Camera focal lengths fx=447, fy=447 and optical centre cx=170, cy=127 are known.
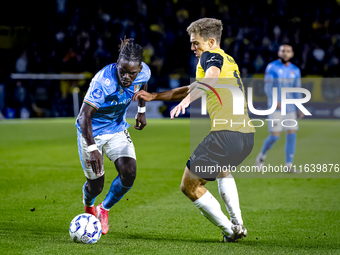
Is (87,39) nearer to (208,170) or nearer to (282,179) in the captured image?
(282,179)

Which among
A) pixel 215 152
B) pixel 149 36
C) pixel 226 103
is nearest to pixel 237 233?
pixel 215 152

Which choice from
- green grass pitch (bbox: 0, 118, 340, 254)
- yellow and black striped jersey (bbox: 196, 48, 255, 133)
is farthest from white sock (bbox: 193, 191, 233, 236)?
yellow and black striped jersey (bbox: 196, 48, 255, 133)

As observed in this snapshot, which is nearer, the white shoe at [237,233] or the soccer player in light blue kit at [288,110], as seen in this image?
the white shoe at [237,233]

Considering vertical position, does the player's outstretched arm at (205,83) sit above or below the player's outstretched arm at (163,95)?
above

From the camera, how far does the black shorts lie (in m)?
3.86

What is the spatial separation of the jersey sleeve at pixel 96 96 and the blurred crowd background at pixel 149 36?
1538cm

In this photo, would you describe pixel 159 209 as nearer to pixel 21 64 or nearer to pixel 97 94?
pixel 97 94

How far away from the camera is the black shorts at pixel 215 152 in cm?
386

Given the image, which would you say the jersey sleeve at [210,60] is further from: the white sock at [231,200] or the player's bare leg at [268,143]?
the player's bare leg at [268,143]

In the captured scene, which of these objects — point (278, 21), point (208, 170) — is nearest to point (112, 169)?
point (208, 170)

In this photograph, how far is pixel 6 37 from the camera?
22312mm

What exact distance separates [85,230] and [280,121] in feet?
15.9

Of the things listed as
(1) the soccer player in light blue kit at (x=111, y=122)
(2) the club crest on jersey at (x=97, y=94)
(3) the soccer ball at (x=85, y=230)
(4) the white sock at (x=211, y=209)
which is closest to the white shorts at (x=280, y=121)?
(1) the soccer player in light blue kit at (x=111, y=122)

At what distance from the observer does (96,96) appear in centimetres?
412
